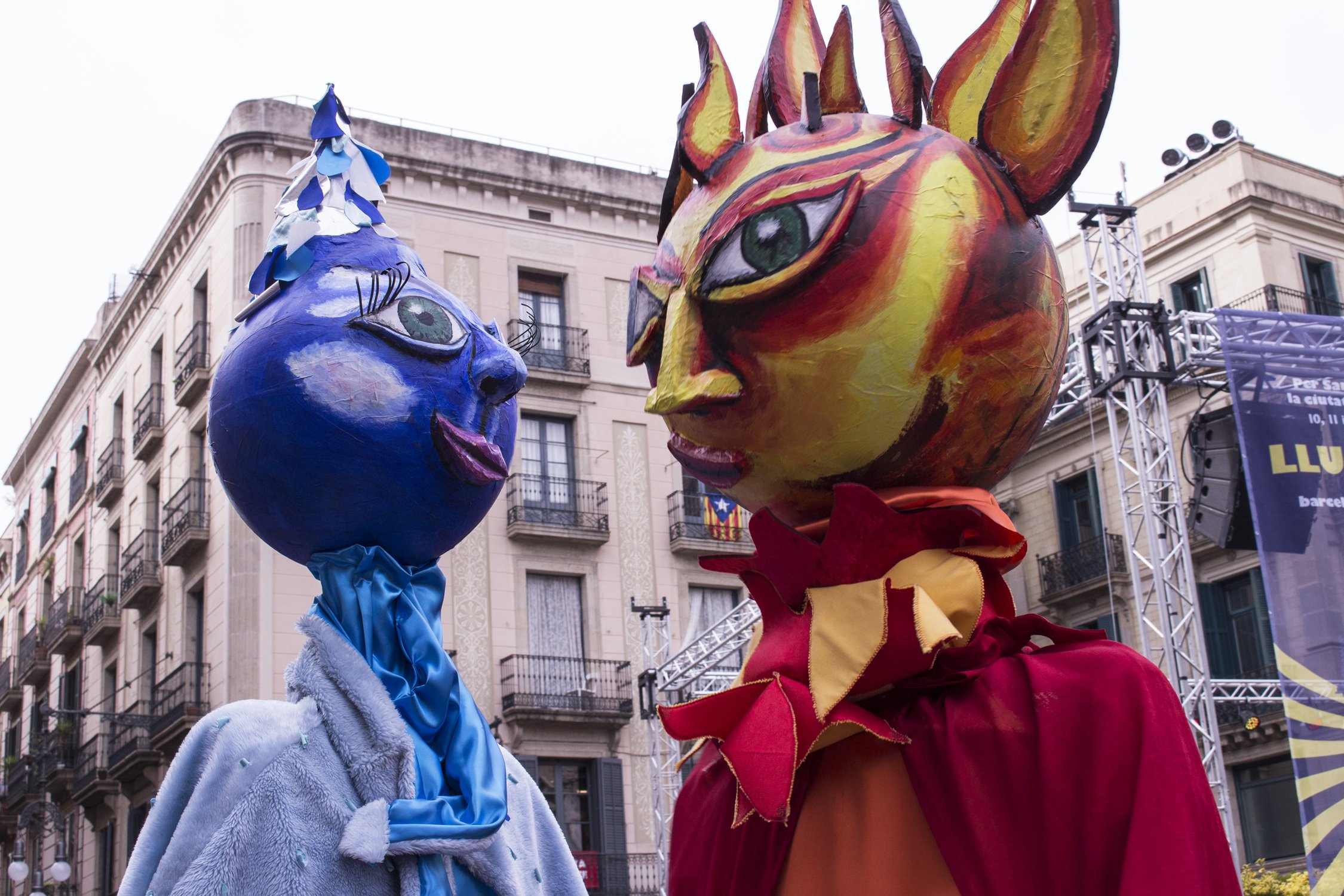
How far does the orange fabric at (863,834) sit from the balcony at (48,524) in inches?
1083

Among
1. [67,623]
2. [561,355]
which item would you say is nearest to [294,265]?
[561,355]

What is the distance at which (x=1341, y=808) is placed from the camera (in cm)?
1020

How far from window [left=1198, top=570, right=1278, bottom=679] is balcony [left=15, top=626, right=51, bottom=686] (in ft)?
62.2

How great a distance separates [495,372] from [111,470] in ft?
66.8

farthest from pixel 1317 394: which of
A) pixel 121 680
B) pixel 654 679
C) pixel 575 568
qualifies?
pixel 121 680

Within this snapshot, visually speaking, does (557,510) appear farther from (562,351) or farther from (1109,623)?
(1109,623)

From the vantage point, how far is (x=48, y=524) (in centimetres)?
2822

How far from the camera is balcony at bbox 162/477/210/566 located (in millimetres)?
17953

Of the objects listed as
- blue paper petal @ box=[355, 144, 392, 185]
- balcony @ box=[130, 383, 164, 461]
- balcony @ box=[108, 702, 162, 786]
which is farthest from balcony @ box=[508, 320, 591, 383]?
blue paper petal @ box=[355, 144, 392, 185]

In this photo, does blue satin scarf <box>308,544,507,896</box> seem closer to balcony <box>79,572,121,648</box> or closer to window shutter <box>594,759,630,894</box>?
window shutter <box>594,759,630,894</box>

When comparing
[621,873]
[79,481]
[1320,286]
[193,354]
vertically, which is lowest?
[621,873]

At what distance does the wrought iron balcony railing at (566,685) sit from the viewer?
1748 cm

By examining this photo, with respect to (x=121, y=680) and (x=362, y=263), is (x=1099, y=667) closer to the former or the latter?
(x=362, y=263)

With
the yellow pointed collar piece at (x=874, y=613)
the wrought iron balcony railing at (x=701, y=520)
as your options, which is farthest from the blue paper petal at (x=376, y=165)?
the wrought iron balcony railing at (x=701, y=520)
